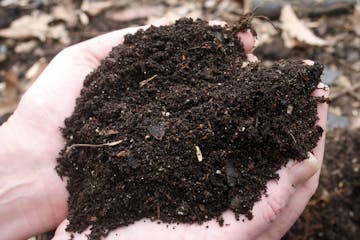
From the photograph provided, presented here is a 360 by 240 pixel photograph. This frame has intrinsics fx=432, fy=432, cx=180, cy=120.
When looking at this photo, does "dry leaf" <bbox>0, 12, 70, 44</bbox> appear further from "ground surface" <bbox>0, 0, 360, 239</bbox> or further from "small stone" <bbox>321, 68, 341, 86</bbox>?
"small stone" <bbox>321, 68, 341, 86</bbox>

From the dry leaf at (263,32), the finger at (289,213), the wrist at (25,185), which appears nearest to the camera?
the finger at (289,213)

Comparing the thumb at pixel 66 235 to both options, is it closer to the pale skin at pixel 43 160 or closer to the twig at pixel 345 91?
the pale skin at pixel 43 160

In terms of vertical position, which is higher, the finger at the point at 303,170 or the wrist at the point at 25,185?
the finger at the point at 303,170

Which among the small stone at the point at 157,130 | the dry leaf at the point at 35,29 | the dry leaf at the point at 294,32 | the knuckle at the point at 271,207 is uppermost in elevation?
the small stone at the point at 157,130

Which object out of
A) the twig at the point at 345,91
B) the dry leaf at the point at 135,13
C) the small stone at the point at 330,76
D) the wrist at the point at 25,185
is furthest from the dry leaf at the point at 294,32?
the wrist at the point at 25,185

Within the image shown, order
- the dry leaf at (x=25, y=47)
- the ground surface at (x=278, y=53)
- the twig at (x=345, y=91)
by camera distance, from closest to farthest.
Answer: the ground surface at (x=278, y=53) → the twig at (x=345, y=91) → the dry leaf at (x=25, y=47)

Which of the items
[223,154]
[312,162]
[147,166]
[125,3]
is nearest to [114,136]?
[147,166]

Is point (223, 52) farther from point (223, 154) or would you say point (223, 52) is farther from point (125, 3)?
point (125, 3)

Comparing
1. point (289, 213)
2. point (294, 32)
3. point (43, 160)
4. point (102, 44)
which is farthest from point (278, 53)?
point (43, 160)
